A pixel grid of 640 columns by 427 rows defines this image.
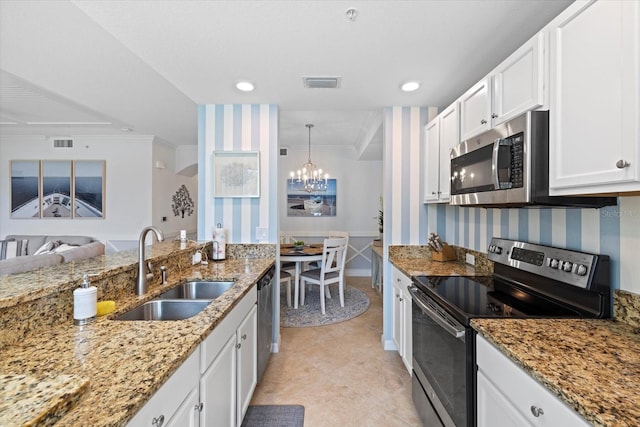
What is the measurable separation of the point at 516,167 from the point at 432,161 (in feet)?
3.97

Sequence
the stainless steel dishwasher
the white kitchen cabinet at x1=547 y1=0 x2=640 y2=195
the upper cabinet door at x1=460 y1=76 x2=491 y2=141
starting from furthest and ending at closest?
the stainless steel dishwasher, the upper cabinet door at x1=460 y1=76 x2=491 y2=141, the white kitchen cabinet at x1=547 y1=0 x2=640 y2=195

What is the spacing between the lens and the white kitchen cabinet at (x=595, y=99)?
0.91 m

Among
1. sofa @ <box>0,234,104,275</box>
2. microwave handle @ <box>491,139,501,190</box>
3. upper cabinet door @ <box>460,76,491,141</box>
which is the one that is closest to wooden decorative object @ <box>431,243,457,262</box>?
upper cabinet door @ <box>460,76,491,141</box>

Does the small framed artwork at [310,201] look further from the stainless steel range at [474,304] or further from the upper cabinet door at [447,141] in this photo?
the stainless steel range at [474,304]

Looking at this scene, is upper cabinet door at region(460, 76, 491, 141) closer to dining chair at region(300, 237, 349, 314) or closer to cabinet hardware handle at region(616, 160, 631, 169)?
cabinet hardware handle at region(616, 160, 631, 169)

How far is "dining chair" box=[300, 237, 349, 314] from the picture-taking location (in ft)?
12.3

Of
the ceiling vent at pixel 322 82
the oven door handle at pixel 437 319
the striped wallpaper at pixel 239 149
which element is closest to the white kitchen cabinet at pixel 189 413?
the oven door handle at pixel 437 319

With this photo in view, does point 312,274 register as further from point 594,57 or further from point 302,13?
point 594,57

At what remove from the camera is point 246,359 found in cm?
178

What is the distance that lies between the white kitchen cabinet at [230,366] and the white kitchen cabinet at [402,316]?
Answer: 116 cm

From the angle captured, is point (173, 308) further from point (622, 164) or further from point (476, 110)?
point (476, 110)

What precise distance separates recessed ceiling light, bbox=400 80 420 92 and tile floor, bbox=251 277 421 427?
2.38 m

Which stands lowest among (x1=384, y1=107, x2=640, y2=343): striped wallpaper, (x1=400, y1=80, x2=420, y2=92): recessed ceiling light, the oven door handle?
the oven door handle

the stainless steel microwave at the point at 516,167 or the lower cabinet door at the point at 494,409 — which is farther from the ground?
the stainless steel microwave at the point at 516,167
